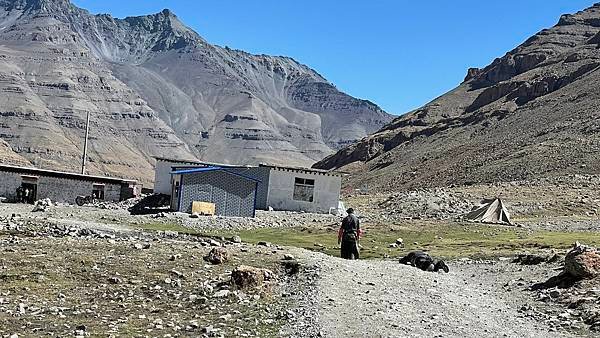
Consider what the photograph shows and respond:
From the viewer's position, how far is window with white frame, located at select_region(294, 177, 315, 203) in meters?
67.0

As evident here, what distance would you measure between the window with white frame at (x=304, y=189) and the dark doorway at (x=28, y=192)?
23.4m

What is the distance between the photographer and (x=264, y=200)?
2579 inches

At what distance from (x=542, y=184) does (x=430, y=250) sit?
56514 millimetres

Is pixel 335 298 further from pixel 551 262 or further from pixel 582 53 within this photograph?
pixel 582 53

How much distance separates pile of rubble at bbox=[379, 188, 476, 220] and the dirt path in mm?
36819

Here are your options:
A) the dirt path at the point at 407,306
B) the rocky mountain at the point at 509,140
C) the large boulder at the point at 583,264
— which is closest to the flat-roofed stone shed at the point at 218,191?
the dirt path at the point at 407,306

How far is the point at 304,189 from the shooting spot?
6731cm

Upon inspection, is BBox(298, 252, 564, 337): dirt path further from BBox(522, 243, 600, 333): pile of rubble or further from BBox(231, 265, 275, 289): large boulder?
BBox(231, 265, 275, 289): large boulder

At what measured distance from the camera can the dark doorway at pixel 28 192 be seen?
66.4 meters

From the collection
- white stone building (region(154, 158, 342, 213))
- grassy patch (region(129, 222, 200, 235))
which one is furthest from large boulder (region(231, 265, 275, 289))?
white stone building (region(154, 158, 342, 213))

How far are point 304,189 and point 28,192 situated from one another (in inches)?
976

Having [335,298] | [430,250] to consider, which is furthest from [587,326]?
[430,250]

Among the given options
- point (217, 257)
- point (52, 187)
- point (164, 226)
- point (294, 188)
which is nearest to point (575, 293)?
point (217, 257)

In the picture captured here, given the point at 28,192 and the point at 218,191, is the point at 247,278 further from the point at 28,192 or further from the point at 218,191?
the point at 28,192
